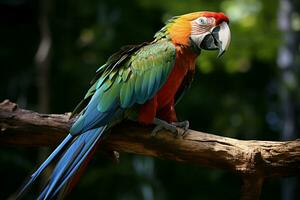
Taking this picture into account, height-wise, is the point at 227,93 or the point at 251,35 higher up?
the point at 251,35

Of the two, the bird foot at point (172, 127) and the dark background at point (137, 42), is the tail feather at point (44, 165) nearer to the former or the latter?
the bird foot at point (172, 127)

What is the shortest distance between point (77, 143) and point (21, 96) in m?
3.40

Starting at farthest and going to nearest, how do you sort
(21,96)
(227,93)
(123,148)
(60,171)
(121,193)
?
(227,93), (21,96), (121,193), (123,148), (60,171)

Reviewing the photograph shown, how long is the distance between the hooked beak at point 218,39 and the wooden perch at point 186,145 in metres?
0.65

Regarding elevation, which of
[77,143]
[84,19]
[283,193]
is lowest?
[283,193]

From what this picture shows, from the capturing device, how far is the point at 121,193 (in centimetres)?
555

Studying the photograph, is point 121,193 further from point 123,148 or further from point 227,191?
point 123,148

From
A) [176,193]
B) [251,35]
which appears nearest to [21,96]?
[176,193]

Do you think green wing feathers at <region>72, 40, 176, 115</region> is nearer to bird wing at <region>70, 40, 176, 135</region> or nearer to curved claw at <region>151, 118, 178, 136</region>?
bird wing at <region>70, 40, 176, 135</region>

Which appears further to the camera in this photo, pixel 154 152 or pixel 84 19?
pixel 84 19

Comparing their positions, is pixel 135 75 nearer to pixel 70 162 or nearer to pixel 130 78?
pixel 130 78

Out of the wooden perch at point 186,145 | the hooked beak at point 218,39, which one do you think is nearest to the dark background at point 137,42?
the hooked beak at point 218,39

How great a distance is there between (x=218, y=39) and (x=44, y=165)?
1.22 meters

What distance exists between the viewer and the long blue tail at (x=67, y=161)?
256 centimetres
